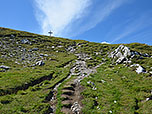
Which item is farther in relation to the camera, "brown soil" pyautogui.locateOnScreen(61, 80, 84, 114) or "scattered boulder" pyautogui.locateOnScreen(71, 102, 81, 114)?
"brown soil" pyautogui.locateOnScreen(61, 80, 84, 114)

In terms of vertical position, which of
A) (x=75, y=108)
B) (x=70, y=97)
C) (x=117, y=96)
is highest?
(x=70, y=97)

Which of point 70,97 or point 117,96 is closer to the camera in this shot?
point 117,96

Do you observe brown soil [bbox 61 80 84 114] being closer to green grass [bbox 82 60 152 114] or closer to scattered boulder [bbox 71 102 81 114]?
scattered boulder [bbox 71 102 81 114]

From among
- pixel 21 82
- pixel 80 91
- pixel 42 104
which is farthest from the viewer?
pixel 21 82

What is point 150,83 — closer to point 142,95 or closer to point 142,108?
point 142,95

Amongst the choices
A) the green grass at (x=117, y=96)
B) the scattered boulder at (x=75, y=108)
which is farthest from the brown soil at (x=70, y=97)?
the green grass at (x=117, y=96)

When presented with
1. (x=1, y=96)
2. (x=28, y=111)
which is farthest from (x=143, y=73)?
(x=1, y=96)

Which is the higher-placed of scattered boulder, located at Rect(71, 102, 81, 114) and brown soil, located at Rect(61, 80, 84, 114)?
brown soil, located at Rect(61, 80, 84, 114)

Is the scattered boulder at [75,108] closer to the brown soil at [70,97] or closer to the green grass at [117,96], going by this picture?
the brown soil at [70,97]

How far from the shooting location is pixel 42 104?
14.4m

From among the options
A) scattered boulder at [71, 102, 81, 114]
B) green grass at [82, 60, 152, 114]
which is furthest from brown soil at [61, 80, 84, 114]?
green grass at [82, 60, 152, 114]

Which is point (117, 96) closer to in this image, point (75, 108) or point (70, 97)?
point (75, 108)

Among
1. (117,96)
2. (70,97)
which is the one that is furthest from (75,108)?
(117,96)

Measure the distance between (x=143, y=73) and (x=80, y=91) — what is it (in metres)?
14.9
